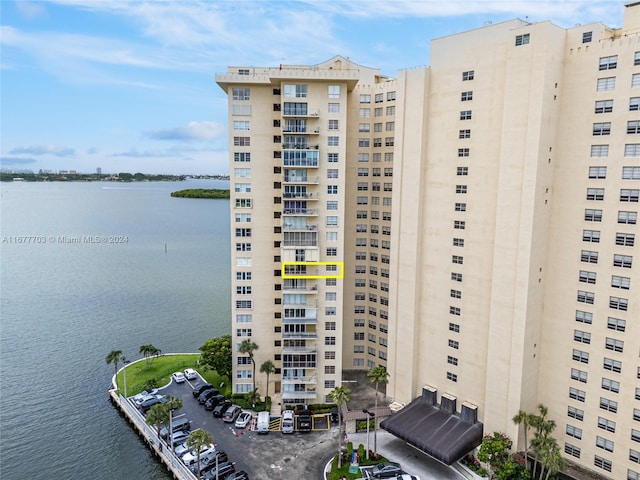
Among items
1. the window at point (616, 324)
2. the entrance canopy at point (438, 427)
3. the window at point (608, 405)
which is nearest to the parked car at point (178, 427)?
the entrance canopy at point (438, 427)

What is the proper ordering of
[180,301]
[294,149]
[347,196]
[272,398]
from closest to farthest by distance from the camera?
[294,149] < [272,398] < [347,196] < [180,301]

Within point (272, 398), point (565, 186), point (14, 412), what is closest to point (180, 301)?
point (14, 412)

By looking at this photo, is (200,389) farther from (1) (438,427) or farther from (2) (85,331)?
(2) (85,331)

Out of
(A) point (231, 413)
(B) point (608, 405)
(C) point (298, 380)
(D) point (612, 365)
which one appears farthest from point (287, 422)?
(D) point (612, 365)

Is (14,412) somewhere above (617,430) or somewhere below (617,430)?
below

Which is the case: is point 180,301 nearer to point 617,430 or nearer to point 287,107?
point 287,107
